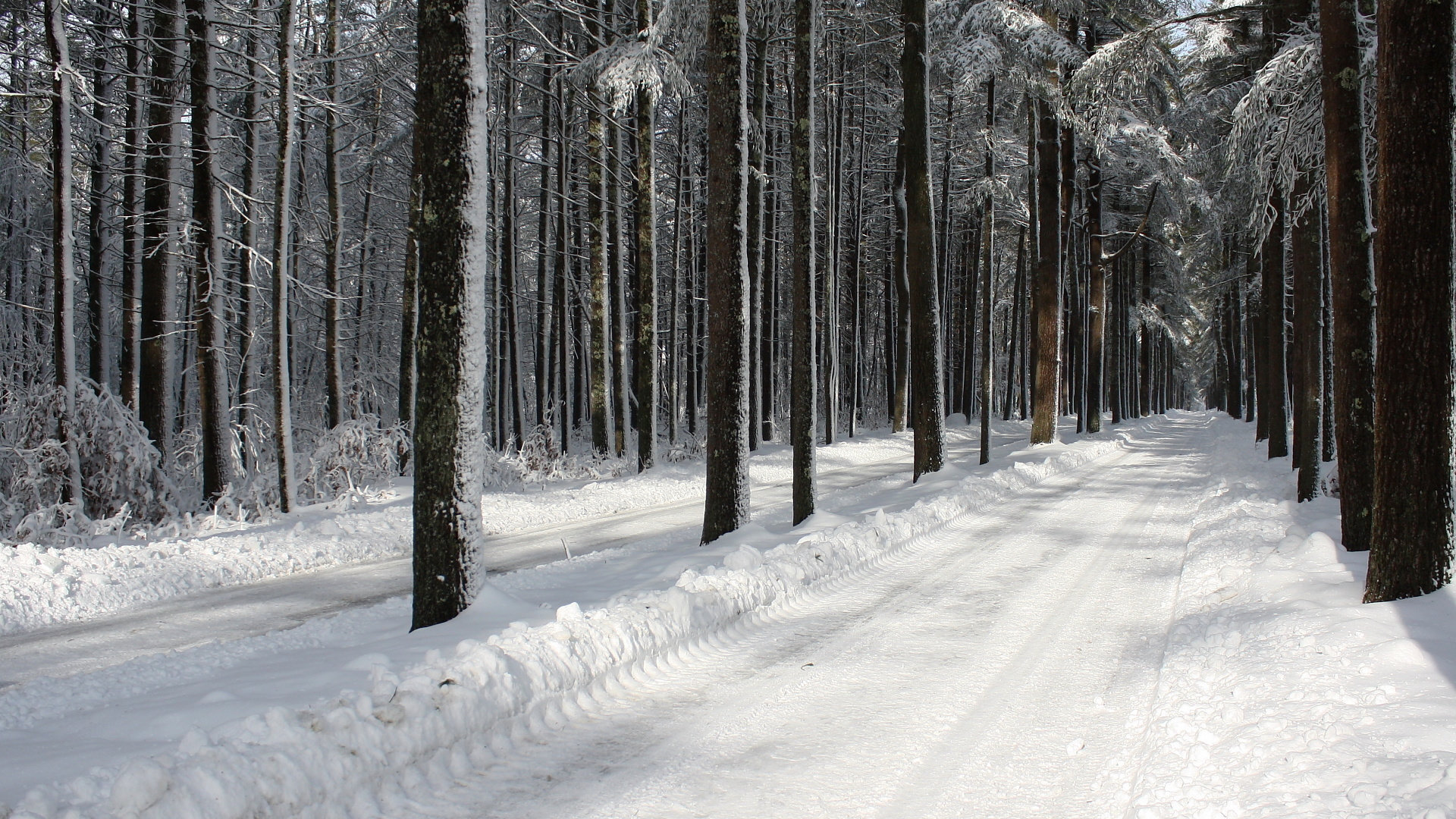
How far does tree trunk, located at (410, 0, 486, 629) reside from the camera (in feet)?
18.3

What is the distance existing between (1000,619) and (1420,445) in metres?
3.30

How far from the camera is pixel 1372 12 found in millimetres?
11867

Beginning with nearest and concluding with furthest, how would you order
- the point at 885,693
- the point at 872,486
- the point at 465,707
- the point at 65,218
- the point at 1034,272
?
the point at 465,707 < the point at 885,693 < the point at 65,218 < the point at 872,486 < the point at 1034,272

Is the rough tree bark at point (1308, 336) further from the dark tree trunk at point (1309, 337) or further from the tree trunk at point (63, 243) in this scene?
the tree trunk at point (63, 243)

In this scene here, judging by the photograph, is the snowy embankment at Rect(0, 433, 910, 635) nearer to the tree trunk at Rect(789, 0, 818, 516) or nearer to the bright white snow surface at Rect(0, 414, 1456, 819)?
the bright white snow surface at Rect(0, 414, 1456, 819)

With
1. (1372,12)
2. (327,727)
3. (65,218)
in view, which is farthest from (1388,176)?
(65,218)

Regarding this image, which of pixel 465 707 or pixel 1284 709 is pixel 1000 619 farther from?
pixel 465 707

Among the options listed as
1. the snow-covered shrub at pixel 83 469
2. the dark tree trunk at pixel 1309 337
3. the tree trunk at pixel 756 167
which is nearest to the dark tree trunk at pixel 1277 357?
the dark tree trunk at pixel 1309 337

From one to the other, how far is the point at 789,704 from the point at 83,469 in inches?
444

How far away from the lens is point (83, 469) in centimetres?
1106

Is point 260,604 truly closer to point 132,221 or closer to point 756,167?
point 132,221

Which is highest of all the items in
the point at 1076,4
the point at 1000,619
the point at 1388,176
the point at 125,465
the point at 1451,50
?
the point at 1076,4

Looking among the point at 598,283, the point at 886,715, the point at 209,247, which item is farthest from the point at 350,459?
the point at 886,715

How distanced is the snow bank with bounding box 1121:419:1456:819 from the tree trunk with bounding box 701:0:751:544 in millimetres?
4876
